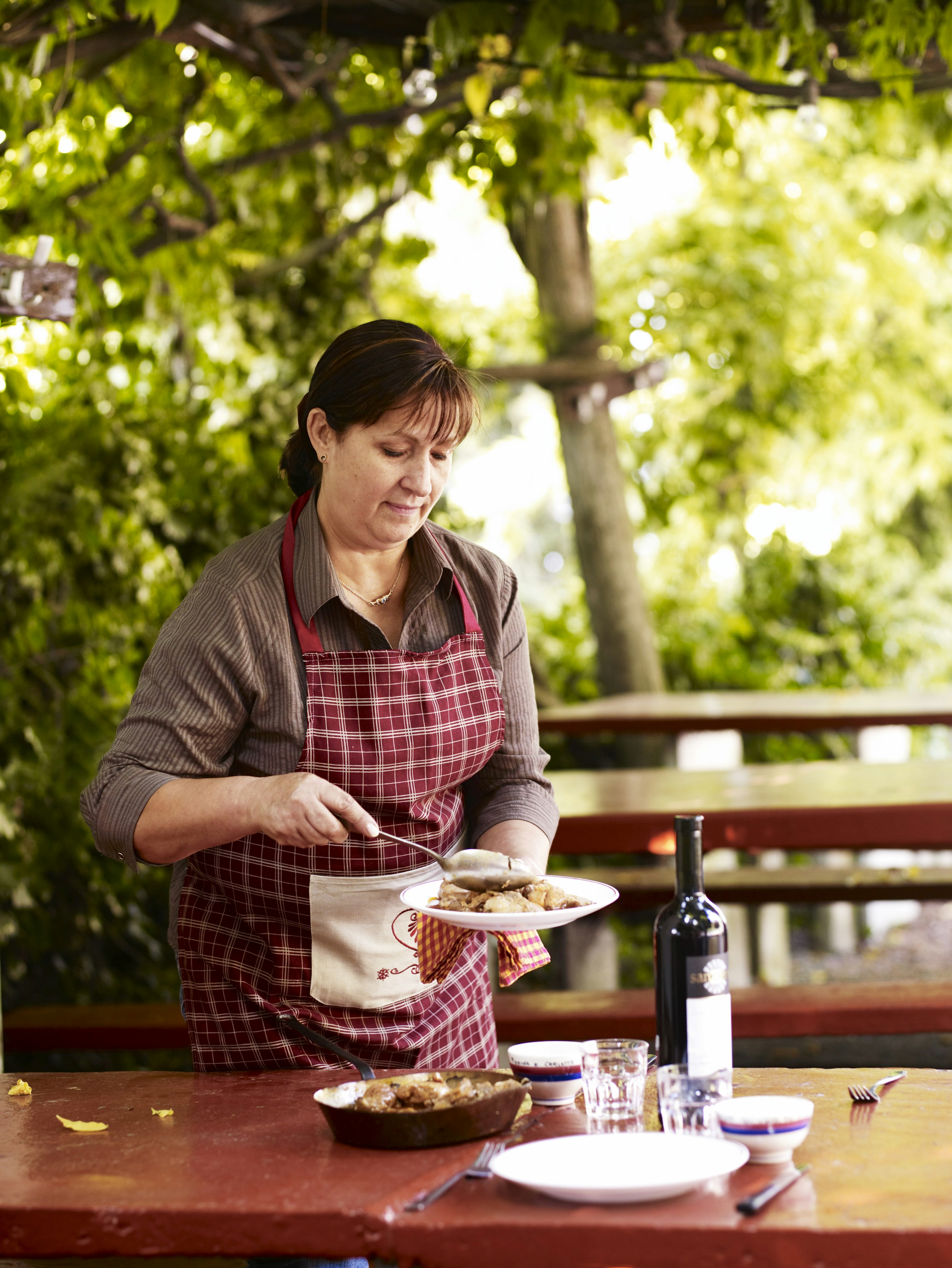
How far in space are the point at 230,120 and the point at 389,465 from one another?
3579 millimetres

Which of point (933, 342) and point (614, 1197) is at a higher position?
point (933, 342)

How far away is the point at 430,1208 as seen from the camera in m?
1.54

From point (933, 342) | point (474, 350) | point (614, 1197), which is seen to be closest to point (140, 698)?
point (614, 1197)

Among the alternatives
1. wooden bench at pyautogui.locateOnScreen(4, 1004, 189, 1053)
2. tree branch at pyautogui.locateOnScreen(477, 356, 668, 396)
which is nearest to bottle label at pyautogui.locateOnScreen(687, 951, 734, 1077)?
wooden bench at pyautogui.locateOnScreen(4, 1004, 189, 1053)

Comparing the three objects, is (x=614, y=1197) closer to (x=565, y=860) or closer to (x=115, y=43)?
(x=115, y=43)

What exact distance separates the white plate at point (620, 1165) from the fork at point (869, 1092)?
35 cm

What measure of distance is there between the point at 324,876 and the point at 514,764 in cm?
45

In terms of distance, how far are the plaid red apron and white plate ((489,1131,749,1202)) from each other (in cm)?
65

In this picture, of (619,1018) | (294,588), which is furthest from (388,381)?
(619,1018)

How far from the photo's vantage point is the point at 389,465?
89.0 inches

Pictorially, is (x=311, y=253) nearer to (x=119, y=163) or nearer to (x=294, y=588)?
(x=119, y=163)

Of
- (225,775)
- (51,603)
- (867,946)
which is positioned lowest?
(867,946)

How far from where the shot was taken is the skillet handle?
6.27 feet

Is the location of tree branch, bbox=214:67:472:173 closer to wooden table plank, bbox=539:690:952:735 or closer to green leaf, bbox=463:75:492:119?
green leaf, bbox=463:75:492:119
